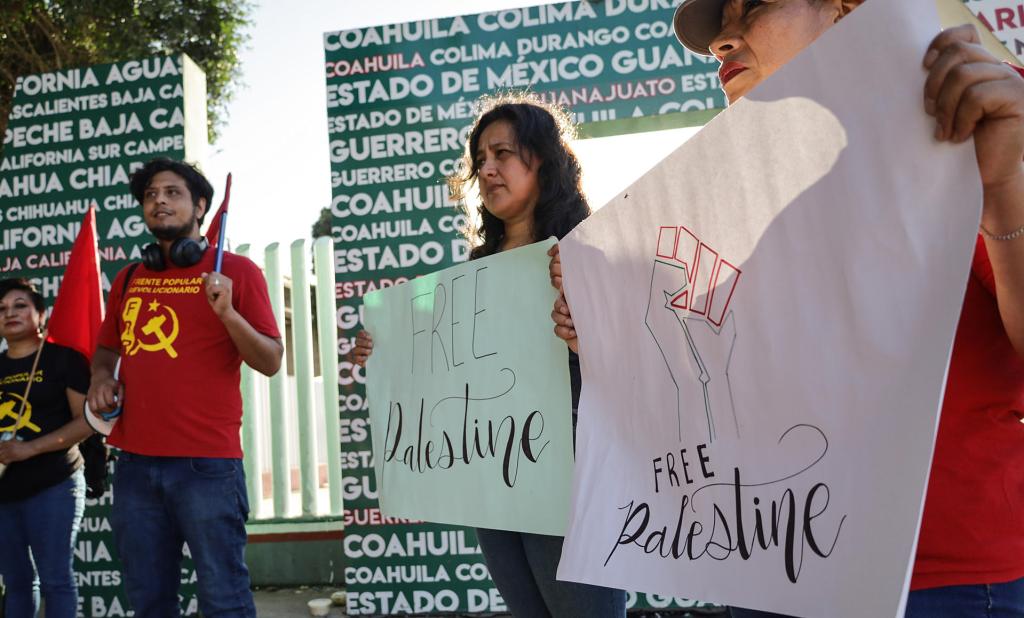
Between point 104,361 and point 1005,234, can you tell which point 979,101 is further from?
point 104,361

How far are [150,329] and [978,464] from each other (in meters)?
2.75

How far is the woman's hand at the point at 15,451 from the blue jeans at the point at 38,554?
192 mm

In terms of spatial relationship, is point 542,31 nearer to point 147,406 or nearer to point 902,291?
point 147,406

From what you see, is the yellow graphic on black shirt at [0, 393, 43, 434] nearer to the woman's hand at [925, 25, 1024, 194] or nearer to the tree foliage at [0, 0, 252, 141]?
the woman's hand at [925, 25, 1024, 194]

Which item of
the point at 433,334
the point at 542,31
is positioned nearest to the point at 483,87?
the point at 542,31

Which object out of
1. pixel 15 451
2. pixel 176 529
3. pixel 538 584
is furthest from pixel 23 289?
pixel 538 584

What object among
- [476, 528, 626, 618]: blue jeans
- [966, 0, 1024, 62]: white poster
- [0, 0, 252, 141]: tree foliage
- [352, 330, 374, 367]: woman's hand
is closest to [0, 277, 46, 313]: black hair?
[352, 330, 374, 367]: woman's hand

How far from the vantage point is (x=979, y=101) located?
79 centimetres

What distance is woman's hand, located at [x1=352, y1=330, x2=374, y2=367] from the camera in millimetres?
2416

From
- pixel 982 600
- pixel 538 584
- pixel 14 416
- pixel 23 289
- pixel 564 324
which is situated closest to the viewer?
pixel 982 600

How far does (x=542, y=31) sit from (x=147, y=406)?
3.11m

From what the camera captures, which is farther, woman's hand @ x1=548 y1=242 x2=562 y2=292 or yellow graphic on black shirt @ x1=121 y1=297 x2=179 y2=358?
yellow graphic on black shirt @ x1=121 y1=297 x2=179 y2=358

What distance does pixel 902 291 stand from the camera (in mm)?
910

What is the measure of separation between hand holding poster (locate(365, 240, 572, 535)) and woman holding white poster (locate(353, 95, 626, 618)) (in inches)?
3.3
